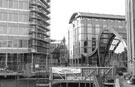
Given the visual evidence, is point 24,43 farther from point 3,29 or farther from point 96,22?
point 96,22

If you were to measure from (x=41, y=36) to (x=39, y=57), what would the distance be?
6.70 meters

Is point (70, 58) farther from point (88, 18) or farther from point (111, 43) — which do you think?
point (111, 43)

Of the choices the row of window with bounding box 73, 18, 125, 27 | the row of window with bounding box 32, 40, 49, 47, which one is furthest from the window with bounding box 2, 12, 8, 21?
the row of window with bounding box 73, 18, 125, 27

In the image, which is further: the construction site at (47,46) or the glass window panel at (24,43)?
the glass window panel at (24,43)

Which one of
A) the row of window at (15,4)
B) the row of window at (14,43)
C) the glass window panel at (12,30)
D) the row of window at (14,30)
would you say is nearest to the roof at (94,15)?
the row of window at (15,4)

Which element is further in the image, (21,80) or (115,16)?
(115,16)

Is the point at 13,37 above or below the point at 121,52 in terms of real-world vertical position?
above

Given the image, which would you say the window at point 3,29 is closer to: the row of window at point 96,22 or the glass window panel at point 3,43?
the glass window panel at point 3,43

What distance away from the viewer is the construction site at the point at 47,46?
36094 mm

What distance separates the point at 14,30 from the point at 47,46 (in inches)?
857

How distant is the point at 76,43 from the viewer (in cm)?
8056

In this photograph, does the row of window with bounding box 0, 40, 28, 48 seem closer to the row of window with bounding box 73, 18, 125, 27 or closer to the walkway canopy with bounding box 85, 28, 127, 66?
the walkway canopy with bounding box 85, 28, 127, 66

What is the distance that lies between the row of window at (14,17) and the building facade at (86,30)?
2471 centimetres

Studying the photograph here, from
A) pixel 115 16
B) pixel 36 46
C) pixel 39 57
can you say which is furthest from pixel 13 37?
pixel 115 16
